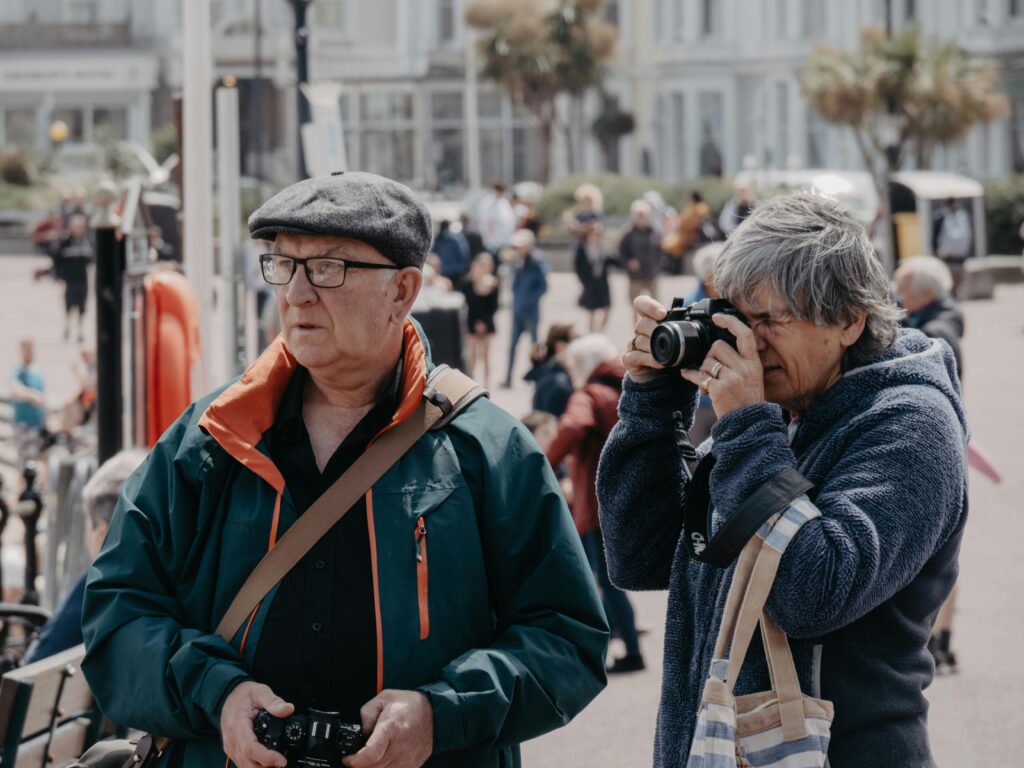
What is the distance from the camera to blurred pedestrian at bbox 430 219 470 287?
A: 2084cm

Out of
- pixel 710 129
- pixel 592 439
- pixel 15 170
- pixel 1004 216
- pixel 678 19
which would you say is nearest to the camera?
pixel 592 439

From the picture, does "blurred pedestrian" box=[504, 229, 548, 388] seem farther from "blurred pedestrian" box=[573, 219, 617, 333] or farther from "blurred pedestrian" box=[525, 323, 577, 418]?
"blurred pedestrian" box=[525, 323, 577, 418]

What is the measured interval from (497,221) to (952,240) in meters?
7.93

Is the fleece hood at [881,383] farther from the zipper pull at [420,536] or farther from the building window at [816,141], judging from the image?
the building window at [816,141]

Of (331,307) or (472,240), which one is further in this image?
(472,240)

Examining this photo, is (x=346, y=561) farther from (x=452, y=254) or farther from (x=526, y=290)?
(x=452, y=254)

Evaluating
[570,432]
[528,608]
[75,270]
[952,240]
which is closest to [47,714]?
[528,608]

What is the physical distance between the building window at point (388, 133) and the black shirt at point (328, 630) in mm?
51003

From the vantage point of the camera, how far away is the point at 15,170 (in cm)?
4678

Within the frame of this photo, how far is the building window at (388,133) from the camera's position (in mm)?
53875

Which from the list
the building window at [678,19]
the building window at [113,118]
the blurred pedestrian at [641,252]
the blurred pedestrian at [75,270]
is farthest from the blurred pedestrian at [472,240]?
the building window at [113,118]

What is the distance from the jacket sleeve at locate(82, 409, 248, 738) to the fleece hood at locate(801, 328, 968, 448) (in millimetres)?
1045

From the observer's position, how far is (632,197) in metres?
40.1

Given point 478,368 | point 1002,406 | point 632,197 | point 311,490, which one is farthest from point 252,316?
point 632,197
